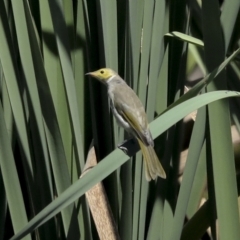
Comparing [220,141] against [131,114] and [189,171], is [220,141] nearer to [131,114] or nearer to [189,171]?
[189,171]

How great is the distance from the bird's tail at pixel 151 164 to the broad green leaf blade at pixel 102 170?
0.22 meters

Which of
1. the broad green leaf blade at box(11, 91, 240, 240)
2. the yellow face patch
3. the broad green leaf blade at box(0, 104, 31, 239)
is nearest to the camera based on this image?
the broad green leaf blade at box(11, 91, 240, 240)

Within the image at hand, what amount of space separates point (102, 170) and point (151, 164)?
0.39 m

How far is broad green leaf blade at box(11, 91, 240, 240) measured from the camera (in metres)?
0.91

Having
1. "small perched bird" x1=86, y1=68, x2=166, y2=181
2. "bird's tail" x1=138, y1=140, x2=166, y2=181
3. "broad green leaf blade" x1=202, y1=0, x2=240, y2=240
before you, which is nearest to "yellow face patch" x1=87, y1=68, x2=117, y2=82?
"small perched bird" x1=86, y1=68, x2=166, y2=181

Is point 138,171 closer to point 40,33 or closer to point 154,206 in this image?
point 154,206

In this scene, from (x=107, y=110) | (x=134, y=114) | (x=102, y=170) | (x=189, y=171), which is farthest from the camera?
(x=134, y=114)

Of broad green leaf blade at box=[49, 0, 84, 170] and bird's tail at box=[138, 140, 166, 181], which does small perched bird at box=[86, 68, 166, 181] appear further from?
broad green leaf blade at box=[49, 0, 84, 170]

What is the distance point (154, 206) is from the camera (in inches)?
53.9

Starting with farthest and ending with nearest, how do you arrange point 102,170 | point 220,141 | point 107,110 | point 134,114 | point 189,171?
point 134,114, point 107,110, point 189,171, point 220,141, point 102,170

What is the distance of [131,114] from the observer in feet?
5.25

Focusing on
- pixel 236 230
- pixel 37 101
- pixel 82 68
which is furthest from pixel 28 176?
pixel 236 230

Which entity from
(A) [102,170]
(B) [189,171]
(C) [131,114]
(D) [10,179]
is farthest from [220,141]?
(C) [131,114]

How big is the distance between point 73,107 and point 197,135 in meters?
0.28
